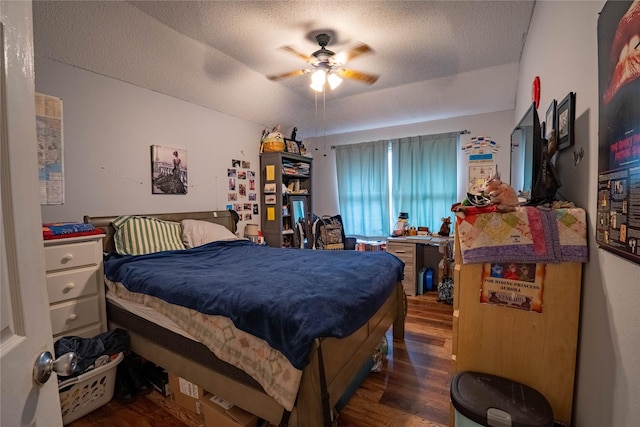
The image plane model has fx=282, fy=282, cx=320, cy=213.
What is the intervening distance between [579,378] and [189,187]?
3.58m

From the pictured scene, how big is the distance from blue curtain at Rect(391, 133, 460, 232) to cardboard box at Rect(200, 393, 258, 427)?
12.1 ft

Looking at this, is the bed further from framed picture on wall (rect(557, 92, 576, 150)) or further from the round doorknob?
framed picture on wall (rect(557, 92, 576, 150))

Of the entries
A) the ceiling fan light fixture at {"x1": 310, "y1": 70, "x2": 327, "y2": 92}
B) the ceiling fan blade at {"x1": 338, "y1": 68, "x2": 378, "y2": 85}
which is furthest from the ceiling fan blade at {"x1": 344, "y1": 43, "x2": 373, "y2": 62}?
the ceiling fan light fixture at {"x1": 310, "y1": 70, "x2": 327, "y2": 92}

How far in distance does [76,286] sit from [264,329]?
1.61 metres

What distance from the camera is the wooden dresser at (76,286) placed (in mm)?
1885

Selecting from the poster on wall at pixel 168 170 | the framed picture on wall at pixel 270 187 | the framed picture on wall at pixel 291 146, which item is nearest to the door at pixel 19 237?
the poster on wall at pixel 168 170

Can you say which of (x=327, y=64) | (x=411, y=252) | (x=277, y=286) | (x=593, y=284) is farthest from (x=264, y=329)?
(x=411, y=252)

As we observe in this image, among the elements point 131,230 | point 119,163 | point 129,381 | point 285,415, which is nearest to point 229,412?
point 285,415

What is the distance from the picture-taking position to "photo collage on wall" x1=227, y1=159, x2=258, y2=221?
3908 millimetres

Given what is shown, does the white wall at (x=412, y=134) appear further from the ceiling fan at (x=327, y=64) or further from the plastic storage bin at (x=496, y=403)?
the plastic storage bin at (x=496, y=403)

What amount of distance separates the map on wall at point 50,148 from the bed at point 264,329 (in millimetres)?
314

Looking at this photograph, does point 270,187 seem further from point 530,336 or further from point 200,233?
point 530,336

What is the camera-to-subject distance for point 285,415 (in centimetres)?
128

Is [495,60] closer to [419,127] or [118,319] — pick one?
[419,127]
